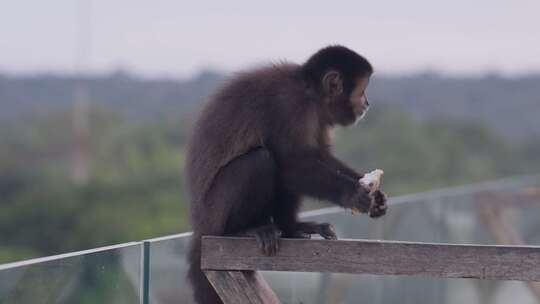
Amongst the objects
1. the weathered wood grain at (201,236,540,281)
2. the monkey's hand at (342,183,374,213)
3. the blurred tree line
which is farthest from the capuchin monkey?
the blurred tree line

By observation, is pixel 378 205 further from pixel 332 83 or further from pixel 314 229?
pixel 332 83

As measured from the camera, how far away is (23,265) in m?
4.82

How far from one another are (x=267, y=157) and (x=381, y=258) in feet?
3.54

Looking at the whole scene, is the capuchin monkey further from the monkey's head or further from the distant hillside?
the distant hillside

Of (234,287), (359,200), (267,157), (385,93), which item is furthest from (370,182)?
(385,93)

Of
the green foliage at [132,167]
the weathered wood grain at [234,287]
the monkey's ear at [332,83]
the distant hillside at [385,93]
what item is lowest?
the weathered wood grain at [234,287]

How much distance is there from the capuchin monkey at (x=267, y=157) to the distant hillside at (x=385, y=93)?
6342cm

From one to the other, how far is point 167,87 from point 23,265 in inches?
3039

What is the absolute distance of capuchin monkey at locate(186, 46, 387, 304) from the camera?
6.11 m

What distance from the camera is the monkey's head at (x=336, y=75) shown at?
6.76 metres

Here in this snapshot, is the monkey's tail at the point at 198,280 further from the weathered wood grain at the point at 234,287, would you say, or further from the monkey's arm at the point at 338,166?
the monkey's arm at the point at 338,166

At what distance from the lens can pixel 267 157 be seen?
6102 mm

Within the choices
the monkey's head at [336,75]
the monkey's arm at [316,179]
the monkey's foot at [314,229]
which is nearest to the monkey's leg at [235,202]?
the monkey's arm at [316,179]

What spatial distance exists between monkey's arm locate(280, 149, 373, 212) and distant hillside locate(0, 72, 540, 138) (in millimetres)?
63892
